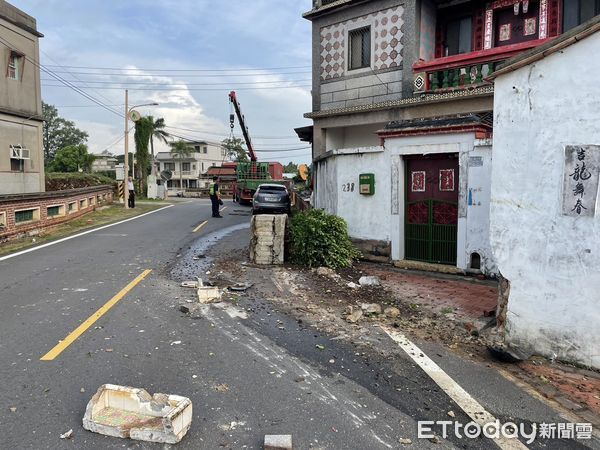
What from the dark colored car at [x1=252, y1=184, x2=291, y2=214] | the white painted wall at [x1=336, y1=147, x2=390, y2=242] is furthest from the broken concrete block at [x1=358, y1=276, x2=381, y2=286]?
the dark colored car at [x1=252, y1=184, x2=291, y2=214]

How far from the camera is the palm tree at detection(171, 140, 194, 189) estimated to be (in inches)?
2689

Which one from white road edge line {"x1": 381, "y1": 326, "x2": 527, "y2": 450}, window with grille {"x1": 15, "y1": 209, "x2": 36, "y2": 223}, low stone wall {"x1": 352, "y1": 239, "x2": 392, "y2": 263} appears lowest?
white road edge line {"x1": 381, "y1": 326, "x2": 527, "y2": 450}

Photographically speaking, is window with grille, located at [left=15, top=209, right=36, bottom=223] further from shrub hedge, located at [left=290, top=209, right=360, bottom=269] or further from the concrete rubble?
shrub hedge, located at [left=290, top=209, right=360, bottom=269]

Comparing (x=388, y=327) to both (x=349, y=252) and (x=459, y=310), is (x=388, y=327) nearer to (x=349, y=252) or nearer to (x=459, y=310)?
(x=459, y=310)

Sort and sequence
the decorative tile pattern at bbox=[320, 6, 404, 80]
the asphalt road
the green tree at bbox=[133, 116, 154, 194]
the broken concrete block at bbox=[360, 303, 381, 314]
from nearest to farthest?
1. the asphalt road
2. the broken concrete block at bbox=[360, 303, 381, 314]
3. the decorative tile pattern at bbox=[320, 6, 404, 80]
4. the green tree at bbox=[133, 116, 154, 194]

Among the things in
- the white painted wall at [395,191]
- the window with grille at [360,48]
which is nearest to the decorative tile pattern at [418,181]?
the white painted wall at [395,191]

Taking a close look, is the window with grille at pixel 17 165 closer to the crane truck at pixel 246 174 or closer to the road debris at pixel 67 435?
the crane truck at pixel 246 174

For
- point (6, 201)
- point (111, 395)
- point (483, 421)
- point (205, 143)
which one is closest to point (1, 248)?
point (6, 201)

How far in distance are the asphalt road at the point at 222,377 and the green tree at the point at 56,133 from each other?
73.0 m

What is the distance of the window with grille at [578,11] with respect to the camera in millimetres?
11562

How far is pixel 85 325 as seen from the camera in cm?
580

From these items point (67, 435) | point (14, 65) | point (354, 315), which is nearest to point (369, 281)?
point (354, 315)

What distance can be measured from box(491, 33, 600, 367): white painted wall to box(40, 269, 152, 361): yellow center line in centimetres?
507

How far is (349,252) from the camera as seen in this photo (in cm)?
1010
